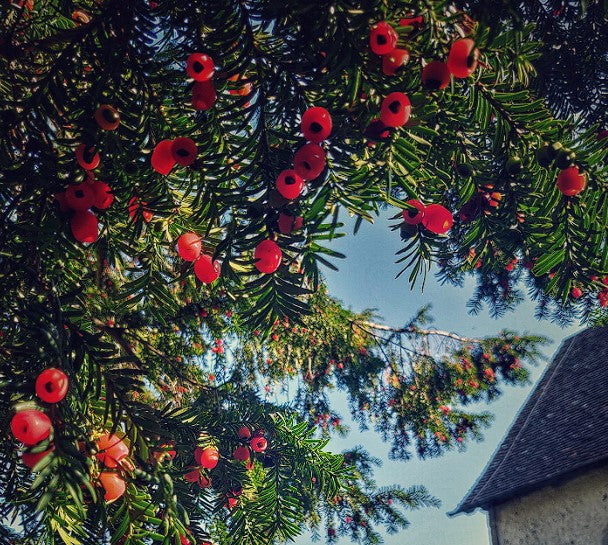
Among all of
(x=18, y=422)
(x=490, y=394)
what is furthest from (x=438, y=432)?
(x=18, y=422)

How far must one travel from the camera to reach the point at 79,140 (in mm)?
1262

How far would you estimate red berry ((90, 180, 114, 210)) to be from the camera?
4.09ft

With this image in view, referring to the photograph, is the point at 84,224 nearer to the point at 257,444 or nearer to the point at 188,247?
the point at 188,247

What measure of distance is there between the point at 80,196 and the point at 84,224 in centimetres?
8

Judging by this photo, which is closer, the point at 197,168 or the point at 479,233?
the point at 197,168

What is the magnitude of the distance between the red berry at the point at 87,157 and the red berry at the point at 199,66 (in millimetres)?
354

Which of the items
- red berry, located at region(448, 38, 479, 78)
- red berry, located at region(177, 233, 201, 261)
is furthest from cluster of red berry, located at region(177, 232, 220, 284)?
red berry, located at region(448, 38, 479, 78)

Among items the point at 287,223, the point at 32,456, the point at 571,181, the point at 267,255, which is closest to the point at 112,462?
the point at 32,456

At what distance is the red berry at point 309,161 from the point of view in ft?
3.54

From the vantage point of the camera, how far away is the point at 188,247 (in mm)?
1298

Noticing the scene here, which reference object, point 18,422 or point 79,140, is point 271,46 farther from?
point 18,422

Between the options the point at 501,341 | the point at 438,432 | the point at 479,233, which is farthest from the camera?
the point at 501,341

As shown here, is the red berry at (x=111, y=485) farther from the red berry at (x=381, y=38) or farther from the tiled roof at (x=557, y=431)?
the tiled roof at (x=557, y=431)

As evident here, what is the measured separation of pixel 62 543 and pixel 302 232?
112cm
